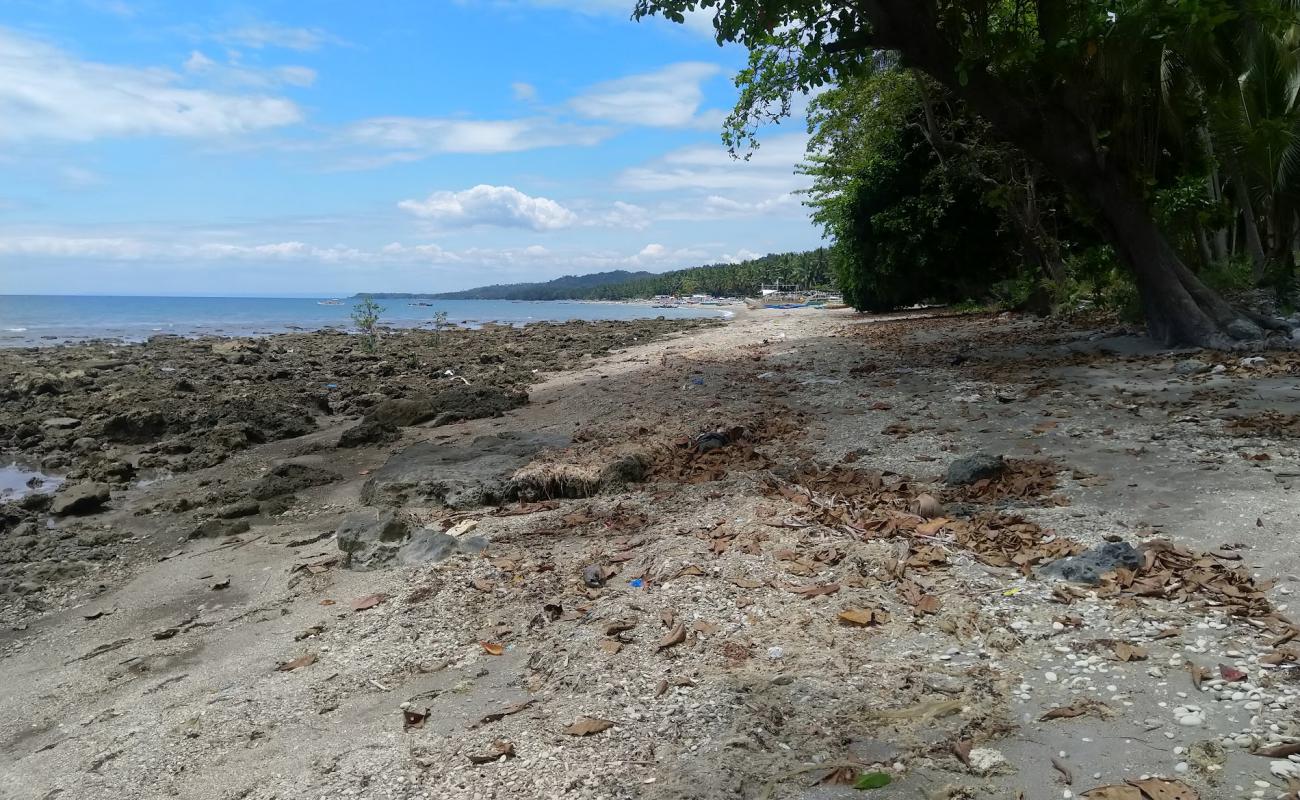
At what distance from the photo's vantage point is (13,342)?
3416 centimetres

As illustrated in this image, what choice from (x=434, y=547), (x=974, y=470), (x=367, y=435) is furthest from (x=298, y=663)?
(x=367, y=435)

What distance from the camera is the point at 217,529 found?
7.67 m

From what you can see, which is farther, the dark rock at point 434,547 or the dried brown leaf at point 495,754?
the dark rock at point 434,547

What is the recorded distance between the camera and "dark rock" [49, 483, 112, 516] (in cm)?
861

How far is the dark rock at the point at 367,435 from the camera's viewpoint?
36.4 ft

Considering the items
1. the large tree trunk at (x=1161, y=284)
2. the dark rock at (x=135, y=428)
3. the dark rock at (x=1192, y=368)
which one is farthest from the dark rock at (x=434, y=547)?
the large tree trunk at (x=1161, y=284)

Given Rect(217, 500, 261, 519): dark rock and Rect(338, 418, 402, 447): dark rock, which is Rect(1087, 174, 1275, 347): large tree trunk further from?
Rect(217, 500, 261, 519): dark rock

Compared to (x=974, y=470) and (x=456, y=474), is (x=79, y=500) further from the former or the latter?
(x=974, y=470)

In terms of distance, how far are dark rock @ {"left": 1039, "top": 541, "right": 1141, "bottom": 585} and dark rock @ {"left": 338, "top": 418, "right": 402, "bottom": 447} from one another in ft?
29.6

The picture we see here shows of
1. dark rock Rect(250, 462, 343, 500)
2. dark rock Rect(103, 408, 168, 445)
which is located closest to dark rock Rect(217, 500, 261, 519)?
dark rock Rect(250, 462, 343, 500)

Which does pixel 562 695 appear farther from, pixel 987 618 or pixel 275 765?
pixel 987 618

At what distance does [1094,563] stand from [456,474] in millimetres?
5424

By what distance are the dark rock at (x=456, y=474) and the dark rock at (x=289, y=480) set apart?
99 cm

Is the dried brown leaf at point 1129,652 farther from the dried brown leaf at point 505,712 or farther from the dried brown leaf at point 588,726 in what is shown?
the dried brown leaf at point 505,712
